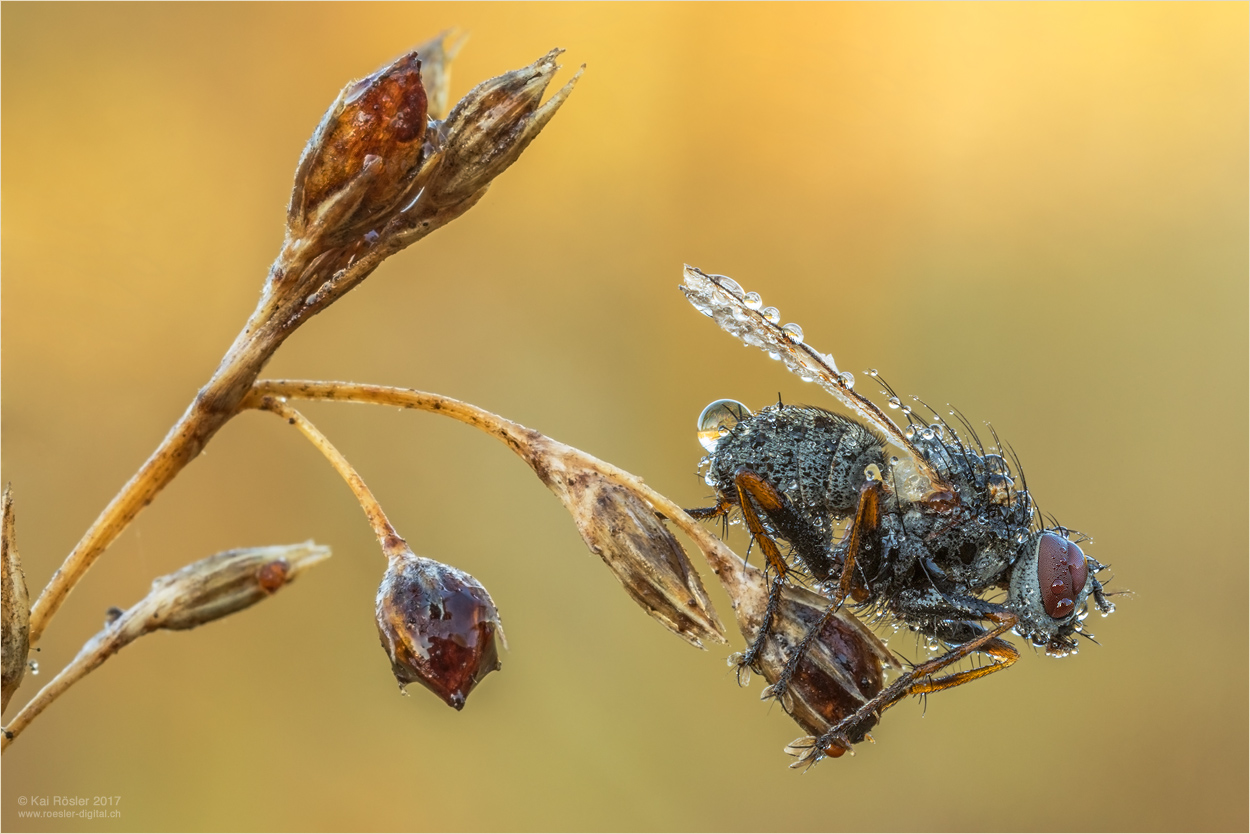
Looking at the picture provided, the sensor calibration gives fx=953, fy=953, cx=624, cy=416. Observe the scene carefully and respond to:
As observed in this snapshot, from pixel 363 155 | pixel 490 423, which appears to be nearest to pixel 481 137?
pixel 363 155

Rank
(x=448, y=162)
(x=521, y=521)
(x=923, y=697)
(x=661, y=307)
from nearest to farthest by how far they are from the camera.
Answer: (x=448, y=162) < (x=923, y=697) < (x=521, y=521) < (x=661, y=307)

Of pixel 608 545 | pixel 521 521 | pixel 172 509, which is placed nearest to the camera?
pixel 608 545

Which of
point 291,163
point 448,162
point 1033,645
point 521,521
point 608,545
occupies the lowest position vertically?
point 1033,645

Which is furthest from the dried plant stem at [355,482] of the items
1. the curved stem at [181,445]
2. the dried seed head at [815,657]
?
the dried seed head at [815,657]

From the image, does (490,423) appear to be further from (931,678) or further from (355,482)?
(931,678)

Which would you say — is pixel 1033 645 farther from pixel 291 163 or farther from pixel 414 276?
pixel 291 163

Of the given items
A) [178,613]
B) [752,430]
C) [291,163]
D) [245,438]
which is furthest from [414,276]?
[178,613]
